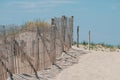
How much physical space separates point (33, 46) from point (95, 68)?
3322mm

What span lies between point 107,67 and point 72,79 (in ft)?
8.80

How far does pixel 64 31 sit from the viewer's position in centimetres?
2133

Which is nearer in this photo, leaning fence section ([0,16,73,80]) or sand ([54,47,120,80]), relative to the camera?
leaning fence section ([0,16,73,80])

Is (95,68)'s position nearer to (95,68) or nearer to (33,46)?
(95,68)

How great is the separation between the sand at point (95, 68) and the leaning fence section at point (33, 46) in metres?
1.10

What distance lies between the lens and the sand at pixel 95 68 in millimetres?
17672

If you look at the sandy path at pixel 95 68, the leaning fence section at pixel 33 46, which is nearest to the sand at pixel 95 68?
the sandy path at pixel 95 68

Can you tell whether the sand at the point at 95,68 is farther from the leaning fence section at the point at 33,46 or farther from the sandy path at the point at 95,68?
the leaning fence section at the point at 33,46

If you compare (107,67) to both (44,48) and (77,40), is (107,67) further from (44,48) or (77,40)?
(77,40)

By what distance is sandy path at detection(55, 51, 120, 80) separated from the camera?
17.7 metres

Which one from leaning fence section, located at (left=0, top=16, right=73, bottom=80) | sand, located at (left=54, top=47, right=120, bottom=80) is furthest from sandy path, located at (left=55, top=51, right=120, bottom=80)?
leaning fence section, located at (left=0, top=16, right=73, bottom=80)

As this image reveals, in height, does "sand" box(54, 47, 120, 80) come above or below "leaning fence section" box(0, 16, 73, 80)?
below

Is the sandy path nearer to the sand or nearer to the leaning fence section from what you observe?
the sand

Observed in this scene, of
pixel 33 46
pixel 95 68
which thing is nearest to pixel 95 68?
pixel 95 68
